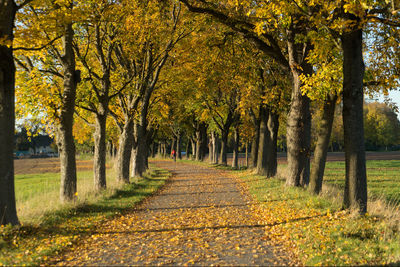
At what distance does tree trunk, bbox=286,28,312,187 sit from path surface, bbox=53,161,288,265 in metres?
2.87

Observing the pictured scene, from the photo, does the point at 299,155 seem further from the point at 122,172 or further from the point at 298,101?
the point at 122,172

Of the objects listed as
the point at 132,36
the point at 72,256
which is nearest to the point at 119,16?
the point at 132,36

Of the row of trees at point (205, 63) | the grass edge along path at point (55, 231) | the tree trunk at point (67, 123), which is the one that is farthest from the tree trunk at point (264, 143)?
the tree trunk at point (67, 123)

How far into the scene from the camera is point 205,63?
54.2 ft

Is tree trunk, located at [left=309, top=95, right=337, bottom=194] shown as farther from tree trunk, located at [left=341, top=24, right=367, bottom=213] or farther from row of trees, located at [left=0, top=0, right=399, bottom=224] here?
tree trunk, located at [left=341, top=24, right=367, bottom=213]

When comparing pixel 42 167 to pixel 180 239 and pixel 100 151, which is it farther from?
pixel 180 239

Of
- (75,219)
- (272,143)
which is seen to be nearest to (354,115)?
(75,219)

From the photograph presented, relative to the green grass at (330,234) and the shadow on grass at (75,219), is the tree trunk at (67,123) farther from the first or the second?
the green grass at (330,234)

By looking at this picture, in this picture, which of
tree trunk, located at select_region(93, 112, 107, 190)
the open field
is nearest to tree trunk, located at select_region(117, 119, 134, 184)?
tree trunk, located at select_region(93, 112, 107, 190)

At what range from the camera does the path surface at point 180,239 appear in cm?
584

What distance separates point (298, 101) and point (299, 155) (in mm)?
2066

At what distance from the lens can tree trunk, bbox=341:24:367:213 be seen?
7.98 meters

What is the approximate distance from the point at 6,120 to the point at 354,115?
7835 mm

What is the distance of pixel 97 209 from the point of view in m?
10.2
